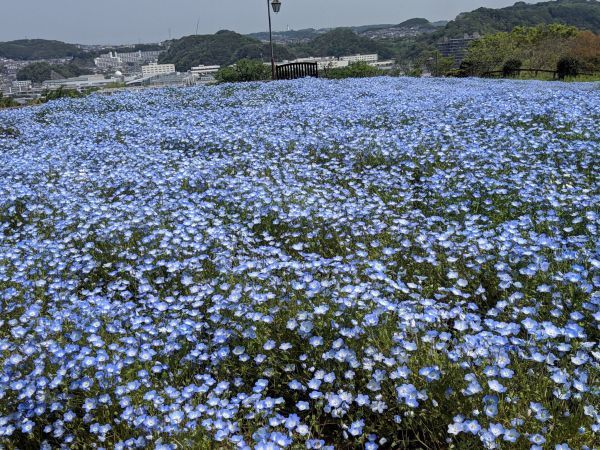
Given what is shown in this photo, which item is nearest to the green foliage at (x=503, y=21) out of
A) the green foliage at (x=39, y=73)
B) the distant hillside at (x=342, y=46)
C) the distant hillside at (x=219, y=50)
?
the distant hillside at (x=342, y=46)

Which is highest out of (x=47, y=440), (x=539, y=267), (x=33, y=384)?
(x=539, y=267)

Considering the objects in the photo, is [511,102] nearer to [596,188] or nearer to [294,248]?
[596,188]

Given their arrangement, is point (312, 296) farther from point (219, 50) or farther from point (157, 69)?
point (157, 69)

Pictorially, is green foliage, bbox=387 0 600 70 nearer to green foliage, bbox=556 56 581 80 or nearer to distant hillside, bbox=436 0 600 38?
distant hillside, bbox=436 0 600 38

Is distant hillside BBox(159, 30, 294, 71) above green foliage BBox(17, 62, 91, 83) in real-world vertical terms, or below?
above

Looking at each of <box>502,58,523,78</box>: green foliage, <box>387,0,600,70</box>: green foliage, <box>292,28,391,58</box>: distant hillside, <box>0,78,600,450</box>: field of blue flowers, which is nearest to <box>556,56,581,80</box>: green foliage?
<box>502,58,523,78</box>: green foliage

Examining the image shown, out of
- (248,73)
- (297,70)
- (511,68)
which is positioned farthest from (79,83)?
(511,68)

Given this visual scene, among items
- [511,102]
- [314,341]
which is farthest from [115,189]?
[511,102]
